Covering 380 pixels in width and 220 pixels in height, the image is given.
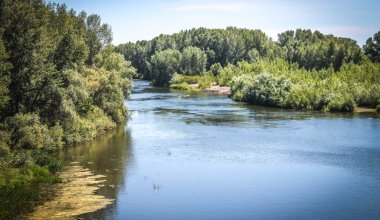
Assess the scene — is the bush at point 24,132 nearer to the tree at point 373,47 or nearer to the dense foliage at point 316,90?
the dense foliage at point 316,90

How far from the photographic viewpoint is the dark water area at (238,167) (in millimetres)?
38156

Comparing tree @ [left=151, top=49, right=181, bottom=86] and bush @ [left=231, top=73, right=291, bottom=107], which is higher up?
tree @ [left=151, top=49, right=181, bottom=86]

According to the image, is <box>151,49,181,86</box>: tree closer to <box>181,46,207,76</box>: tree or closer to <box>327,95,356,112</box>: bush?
<box>181,46,207,76</box>: tree

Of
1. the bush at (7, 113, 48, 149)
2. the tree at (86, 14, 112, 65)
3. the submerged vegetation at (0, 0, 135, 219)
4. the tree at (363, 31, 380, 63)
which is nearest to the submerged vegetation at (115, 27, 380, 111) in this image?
the tree at (363, 31, 380, 63)

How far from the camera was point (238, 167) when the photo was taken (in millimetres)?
51594

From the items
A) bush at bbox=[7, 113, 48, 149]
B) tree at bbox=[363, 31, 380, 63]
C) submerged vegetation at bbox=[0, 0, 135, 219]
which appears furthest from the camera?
tree at bbox=[363, 31, 380, 63]

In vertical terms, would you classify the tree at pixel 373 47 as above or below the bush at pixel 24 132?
above

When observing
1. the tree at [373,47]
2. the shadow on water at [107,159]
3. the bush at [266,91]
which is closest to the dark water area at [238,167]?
the shadow on water at [107,159]

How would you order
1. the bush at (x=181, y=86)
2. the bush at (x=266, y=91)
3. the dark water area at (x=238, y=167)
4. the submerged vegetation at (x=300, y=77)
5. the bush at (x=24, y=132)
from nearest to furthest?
the dark water area at (x=238, y=167)
the bush at (x=24, y=132)
the submerged vegetation at (x=300, y=77)
the bush at (x=266, y=91)
the bush at (x=181, y=86)

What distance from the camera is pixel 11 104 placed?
185ft

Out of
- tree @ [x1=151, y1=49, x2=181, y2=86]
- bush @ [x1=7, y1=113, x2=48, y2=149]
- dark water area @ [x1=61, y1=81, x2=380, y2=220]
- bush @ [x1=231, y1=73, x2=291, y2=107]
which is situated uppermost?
tree @ [x1=151, y1=49, x2=181, y2=86]

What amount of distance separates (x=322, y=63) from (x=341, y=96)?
58800mm

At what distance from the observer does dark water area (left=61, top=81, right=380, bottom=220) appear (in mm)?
38156

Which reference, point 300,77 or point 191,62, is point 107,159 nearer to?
point 300,77
